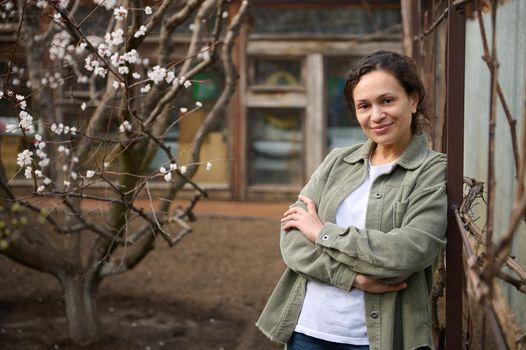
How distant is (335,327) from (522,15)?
2052 mm

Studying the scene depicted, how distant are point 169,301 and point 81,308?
1090mm

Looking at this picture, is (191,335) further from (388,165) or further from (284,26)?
(284,26)

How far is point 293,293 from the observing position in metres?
2.44

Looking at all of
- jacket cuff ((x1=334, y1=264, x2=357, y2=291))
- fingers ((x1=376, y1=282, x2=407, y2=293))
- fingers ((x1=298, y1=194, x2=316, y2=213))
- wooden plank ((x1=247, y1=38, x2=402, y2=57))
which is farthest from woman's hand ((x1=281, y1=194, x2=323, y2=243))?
wooden plank ((x1=247, y1=38, x2=402, y2=57))

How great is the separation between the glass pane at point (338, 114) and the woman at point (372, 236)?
6.88m

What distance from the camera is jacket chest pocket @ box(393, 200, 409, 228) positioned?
228cm

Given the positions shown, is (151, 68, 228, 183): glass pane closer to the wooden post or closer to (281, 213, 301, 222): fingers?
(281, 213, 301, 222): fingers

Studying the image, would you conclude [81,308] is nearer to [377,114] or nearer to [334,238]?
[334,238]

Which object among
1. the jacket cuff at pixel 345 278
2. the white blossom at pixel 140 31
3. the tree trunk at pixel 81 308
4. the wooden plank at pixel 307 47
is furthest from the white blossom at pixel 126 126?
the wooden plank at pixel 307 47

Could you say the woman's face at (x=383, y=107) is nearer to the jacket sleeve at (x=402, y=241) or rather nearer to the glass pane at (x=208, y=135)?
the jacket sleeve at (x=402, y=241)

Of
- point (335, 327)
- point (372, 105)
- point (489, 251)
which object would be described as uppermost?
point (372, 105)

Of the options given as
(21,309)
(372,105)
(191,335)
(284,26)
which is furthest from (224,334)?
(284,26)

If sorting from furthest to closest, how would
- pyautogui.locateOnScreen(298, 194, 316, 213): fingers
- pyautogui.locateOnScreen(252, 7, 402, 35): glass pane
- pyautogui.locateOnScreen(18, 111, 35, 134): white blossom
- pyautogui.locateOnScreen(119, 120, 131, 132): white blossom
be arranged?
pyautogui.locateOnScreen(252, 7, 402, 35): glass pane → pyautogui.locateOnScreen(119, 120, 131, 132): white blossom → pyautogui.locateOnScreen(18, 111, 35, 134): white blossom → pyautogui.locateOnScreen(298, 194, 316, 213): fingers

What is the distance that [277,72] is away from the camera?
30.5 feet
